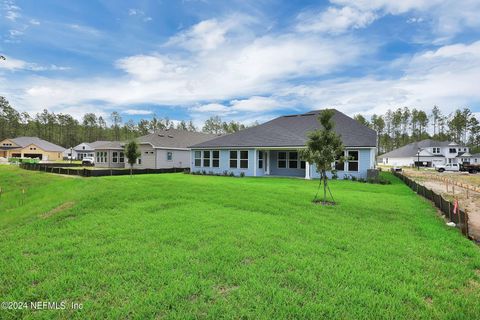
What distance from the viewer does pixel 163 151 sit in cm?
3294

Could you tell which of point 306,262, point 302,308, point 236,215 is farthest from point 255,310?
point 236,215

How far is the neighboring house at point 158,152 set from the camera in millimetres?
32562

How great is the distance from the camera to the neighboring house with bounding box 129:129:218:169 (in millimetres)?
32438

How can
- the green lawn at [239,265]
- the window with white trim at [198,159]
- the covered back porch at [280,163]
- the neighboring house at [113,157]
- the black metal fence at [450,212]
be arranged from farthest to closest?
the neighboring house at [113,157]
the window with white trim at [198,159]
the covered back porch at [280,163]
the black metal fence at [450,212]
the green lawn at [239,265]

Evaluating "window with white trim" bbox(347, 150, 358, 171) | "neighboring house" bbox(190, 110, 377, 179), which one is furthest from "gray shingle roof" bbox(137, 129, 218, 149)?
"window with white trim" bbox(347, 150, 358, 171)

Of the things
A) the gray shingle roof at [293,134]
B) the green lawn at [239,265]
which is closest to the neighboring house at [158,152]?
the gray shingle roof at [293,134]

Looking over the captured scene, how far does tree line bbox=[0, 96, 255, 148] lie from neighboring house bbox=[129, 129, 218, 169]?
4784 cm

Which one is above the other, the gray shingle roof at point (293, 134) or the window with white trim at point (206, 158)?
the gray shingle roof at point (293, 134)

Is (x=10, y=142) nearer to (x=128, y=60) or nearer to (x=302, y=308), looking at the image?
(x=128, y=60)

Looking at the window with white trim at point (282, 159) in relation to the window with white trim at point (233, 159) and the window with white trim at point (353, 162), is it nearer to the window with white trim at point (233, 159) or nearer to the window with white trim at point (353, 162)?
the window with white trim at point (233, 159)

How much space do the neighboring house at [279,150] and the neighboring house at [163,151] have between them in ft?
17.0

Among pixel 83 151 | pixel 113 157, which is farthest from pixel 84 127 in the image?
pixel 113 157

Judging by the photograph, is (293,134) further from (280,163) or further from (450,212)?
(450,212)

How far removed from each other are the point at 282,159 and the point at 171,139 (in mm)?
15987
